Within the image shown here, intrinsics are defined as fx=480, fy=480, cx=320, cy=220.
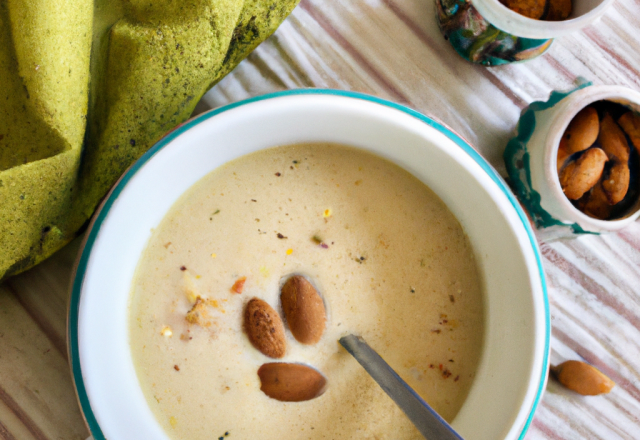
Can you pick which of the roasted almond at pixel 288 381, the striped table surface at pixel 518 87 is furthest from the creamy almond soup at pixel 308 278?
the striped table surface at pixel 518 87

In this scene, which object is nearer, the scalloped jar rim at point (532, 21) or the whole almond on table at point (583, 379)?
the scalloped jar rim at point (532, 21)

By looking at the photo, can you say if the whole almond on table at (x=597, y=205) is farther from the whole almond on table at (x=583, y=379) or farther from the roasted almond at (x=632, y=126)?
the whole almond on table at (x=583, y=379)

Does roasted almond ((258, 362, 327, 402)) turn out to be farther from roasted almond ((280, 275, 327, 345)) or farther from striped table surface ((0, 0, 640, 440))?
striped table surface ((0, 0, 640, 440))

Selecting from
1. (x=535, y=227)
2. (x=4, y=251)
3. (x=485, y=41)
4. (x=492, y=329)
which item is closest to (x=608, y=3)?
(x=485, y=41)

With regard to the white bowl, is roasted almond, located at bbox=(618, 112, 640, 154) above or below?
above

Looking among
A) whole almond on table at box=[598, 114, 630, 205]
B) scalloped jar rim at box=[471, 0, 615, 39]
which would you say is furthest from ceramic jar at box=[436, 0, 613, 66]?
whole almond on table at box=[598, 114, 630, 205]

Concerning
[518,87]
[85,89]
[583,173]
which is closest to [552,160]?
[583,173]
